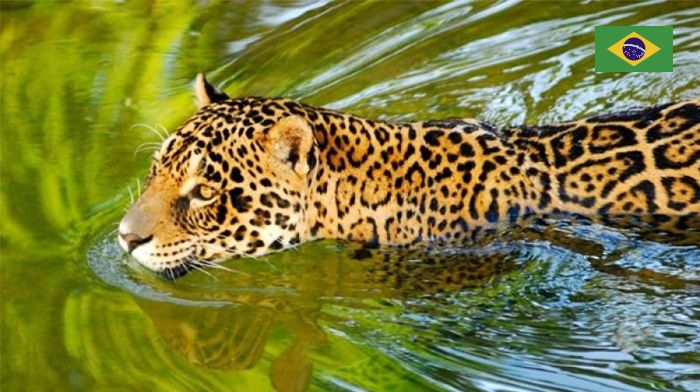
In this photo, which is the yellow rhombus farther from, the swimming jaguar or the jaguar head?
the jaguar head

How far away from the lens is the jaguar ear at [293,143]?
909cm

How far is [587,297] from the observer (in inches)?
370

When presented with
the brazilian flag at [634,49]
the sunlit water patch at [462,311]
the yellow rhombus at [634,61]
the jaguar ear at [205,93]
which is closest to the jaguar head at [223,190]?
the jaguar ear at [205,93]

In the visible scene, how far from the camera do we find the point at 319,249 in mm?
10180

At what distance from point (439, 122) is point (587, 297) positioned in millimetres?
1500

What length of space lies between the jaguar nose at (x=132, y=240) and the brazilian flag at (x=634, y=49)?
5.07m

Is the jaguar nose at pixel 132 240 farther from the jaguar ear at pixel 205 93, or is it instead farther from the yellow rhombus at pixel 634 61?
the yellow rhombus at pixel 634 61

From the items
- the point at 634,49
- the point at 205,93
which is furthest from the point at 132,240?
the point at 634,49

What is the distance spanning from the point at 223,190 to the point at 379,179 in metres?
0.99

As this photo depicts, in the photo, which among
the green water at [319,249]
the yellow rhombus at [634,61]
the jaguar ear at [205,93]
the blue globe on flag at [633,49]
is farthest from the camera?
the blue globe on flag at [633,49]

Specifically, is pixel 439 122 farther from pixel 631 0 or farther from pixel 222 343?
pixel 631 0

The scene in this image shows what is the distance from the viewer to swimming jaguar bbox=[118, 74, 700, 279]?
930cm

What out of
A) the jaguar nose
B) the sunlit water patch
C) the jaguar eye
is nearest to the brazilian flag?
the sunlit water patch

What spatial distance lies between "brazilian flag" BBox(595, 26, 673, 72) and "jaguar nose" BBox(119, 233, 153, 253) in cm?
507
